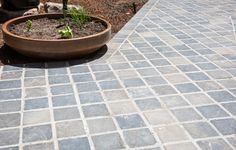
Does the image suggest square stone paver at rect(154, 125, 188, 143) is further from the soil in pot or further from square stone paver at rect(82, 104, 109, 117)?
the soil in pot

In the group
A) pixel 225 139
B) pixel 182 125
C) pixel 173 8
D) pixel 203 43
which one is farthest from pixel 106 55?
pixel 173 8

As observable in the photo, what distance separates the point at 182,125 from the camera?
3355 mm

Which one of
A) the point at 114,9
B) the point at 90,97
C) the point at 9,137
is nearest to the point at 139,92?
the point at 90,97

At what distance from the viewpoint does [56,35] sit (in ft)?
17.2

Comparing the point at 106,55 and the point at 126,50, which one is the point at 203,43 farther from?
the point at 106,55

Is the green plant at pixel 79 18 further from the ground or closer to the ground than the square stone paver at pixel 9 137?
further from the ground

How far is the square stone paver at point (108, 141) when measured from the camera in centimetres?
299

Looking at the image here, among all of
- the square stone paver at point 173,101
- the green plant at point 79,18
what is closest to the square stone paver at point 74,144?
the square stone paver at point 173,101

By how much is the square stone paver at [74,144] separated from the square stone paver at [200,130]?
3.27 ft

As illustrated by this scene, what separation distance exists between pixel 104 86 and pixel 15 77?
3.89ft

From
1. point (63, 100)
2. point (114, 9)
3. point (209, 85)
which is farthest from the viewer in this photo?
point (114, 9)

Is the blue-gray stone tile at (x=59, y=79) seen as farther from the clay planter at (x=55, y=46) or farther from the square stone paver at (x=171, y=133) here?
the square stone paver at (x=171, y=133)

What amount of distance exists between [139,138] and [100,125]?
1.43 feet

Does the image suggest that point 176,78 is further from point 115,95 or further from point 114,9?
point 114,9
